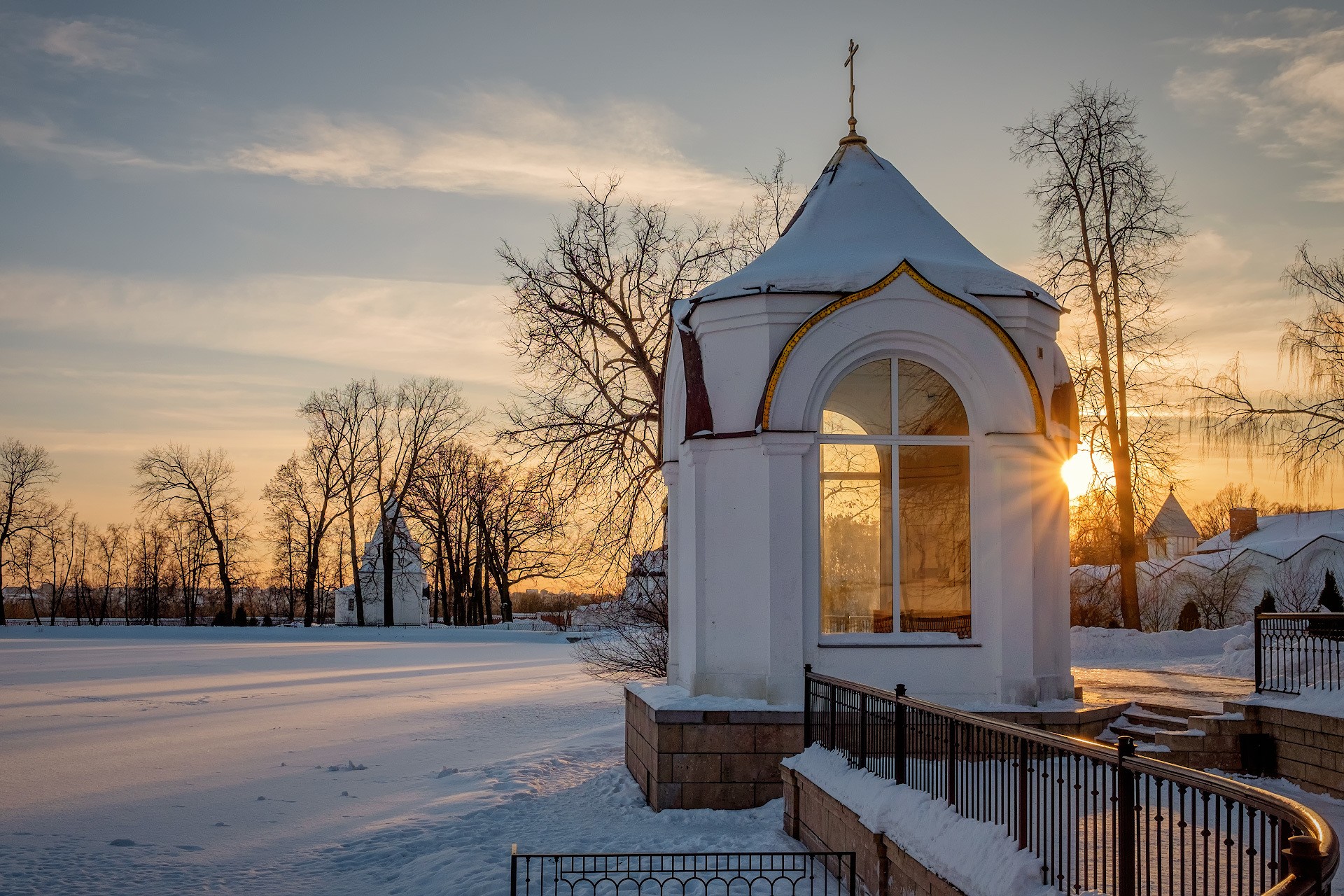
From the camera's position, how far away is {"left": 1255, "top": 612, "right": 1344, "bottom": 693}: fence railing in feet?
39.3

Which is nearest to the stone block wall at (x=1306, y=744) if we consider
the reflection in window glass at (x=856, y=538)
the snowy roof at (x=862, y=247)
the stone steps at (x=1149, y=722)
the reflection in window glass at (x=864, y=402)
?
the stone steps at (x=1149, y=722)

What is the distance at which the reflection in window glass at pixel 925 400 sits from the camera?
456 inches

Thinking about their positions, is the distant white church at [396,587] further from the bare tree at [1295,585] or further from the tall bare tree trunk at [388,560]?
the bare tree at [1295,585]

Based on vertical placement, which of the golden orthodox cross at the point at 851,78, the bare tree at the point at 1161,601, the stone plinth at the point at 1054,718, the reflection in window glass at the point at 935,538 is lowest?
the bare tree at the point at 1161,601

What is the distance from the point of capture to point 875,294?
11.3 metres

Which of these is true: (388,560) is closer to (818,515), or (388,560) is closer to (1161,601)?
(1161,601)

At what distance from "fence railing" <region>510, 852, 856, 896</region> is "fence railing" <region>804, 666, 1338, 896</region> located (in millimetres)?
908

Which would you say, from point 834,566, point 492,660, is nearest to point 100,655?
point 492,660

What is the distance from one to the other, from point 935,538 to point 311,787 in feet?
24.9

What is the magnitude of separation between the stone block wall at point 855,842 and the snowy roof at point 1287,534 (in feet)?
142

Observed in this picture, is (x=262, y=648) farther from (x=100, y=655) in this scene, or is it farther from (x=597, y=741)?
(x=597, y=741)

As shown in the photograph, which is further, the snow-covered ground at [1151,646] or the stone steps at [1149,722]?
the snow-covered ground at [1151,646]

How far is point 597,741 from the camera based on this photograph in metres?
16.8

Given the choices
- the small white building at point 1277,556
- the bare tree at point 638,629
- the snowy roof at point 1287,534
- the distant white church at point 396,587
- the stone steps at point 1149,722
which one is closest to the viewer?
the stone steps at point 1149,722
